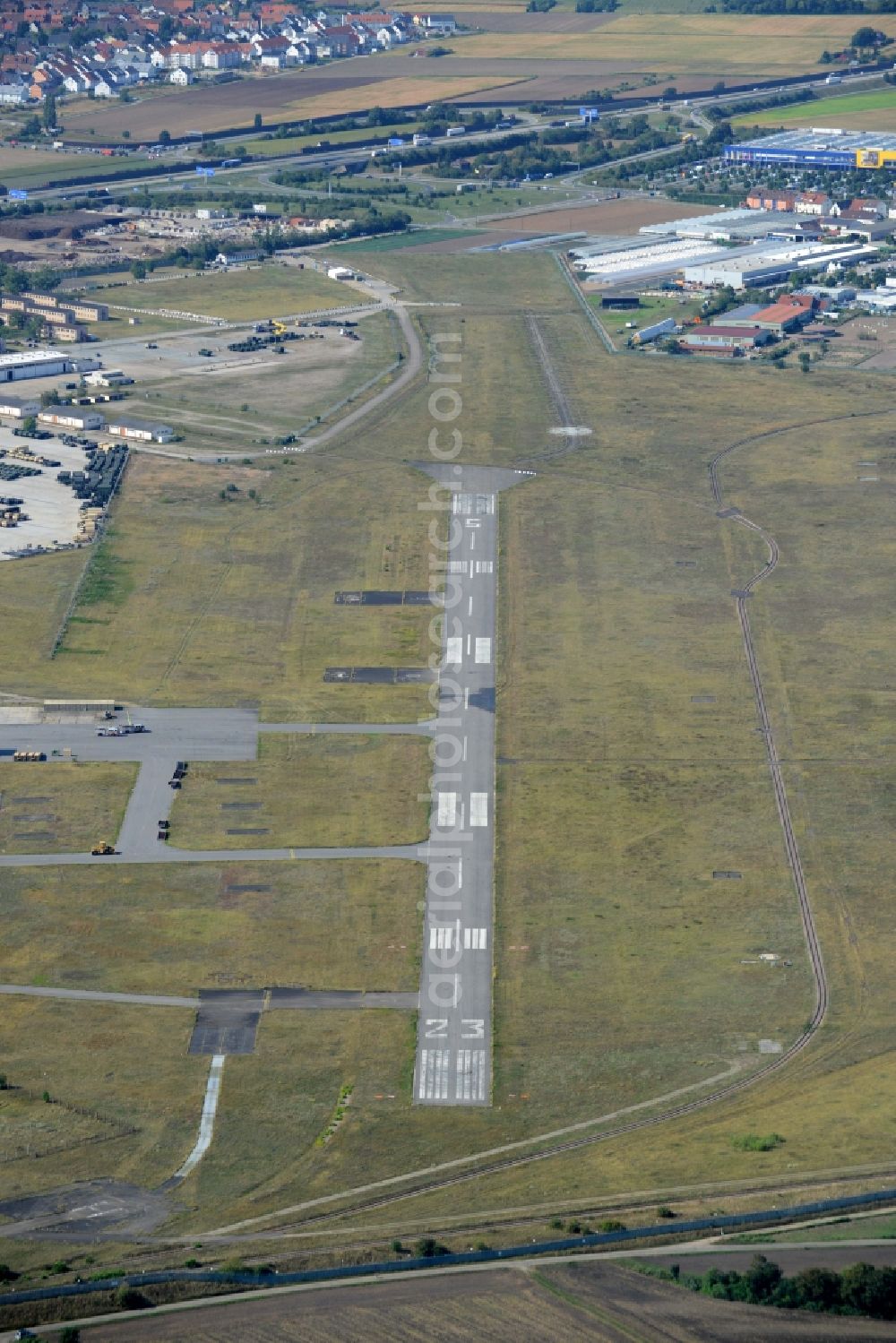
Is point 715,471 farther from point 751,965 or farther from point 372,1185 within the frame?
point 372,1185

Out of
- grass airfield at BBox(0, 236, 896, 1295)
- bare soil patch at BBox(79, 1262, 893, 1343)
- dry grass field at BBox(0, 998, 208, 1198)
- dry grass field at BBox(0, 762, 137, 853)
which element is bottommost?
grass airfield at BBox(0, 236, 896, 1295)

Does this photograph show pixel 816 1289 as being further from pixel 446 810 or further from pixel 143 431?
pixel 143 431

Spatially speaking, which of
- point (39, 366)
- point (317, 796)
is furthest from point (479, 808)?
point (39, 366)

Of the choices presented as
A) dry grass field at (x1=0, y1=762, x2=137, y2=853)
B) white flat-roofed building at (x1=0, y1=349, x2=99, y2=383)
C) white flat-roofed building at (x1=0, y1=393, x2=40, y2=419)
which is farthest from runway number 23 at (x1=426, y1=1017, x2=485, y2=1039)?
white flat-roofed building at (x1=0, y1=349, x2=99, y2=383)

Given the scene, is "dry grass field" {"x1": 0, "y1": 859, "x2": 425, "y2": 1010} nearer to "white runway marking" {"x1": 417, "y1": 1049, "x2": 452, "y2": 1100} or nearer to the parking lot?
"white runway marking" {"x1": 417, "y1": 1049, "x2": 452, "y2": 1100}

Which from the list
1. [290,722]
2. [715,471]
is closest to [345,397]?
[715,471]

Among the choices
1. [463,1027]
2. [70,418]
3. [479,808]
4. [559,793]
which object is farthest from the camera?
[70,418]

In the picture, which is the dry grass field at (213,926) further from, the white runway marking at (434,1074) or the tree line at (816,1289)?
the tree line at (816,1289)
